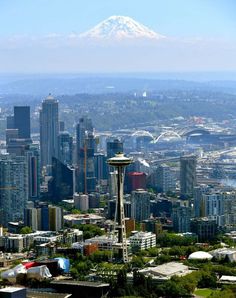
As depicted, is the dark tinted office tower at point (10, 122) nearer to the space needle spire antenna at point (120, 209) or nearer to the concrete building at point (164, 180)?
the concrete building at point (164, 180)

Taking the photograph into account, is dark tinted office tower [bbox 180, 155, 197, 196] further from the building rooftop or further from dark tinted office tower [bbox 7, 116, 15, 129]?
dark tinted office tower [bbox 7, 116, 15, 129]

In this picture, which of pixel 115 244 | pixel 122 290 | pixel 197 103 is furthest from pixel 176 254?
pixel 197 103

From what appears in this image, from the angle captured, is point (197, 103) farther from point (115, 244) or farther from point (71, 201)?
point (115, 244)

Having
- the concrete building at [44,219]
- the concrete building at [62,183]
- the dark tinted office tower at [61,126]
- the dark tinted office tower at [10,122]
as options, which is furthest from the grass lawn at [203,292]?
the dark tinted office tower at [10,122]

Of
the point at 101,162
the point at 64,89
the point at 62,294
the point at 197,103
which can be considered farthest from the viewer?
the point at 64,89

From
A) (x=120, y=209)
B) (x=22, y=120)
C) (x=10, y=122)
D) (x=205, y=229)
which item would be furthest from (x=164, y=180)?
(x=10, y=122)

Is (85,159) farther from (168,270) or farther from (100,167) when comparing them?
(168,270)
